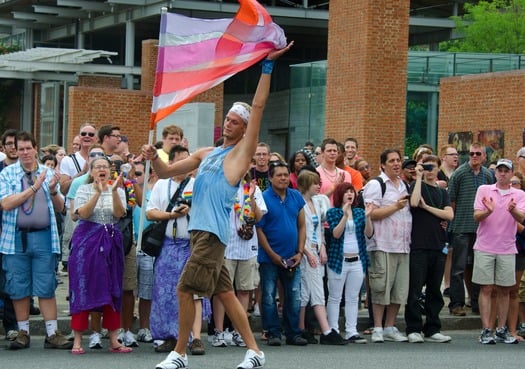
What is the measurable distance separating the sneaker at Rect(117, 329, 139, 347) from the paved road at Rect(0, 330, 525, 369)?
0.11 metres

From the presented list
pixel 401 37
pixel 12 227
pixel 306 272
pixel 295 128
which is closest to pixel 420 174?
pixel 306 272

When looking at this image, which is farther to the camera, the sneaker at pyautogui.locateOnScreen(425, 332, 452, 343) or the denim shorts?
the sneaker at pyautogui.locateOnScreen(425, 332, 452, 343)

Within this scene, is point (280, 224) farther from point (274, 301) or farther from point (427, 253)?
point (427, 253)

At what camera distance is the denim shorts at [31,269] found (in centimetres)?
1131

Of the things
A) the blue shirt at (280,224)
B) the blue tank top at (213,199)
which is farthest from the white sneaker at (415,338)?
the blue tank top at (213,199)

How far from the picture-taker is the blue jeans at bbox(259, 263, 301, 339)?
40.2ft

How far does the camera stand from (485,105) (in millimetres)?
24844

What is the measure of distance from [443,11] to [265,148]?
25623 millimetres

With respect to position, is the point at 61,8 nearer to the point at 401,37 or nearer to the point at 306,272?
the point at 401,37

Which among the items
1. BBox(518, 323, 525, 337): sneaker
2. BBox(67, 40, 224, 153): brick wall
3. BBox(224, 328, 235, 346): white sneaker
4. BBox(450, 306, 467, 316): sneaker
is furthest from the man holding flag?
BBox(67, 40, 224, 153): brick wall

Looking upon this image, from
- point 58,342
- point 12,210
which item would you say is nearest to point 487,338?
point 58,342

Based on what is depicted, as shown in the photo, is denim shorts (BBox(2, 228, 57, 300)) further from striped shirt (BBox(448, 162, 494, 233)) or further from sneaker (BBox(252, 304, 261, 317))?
striped shirt (BBox(448, 162, 494, 233))

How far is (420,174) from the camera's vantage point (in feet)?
42.8

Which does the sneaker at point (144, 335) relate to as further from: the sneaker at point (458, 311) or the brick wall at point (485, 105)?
the brick wall at point (485, 105)
